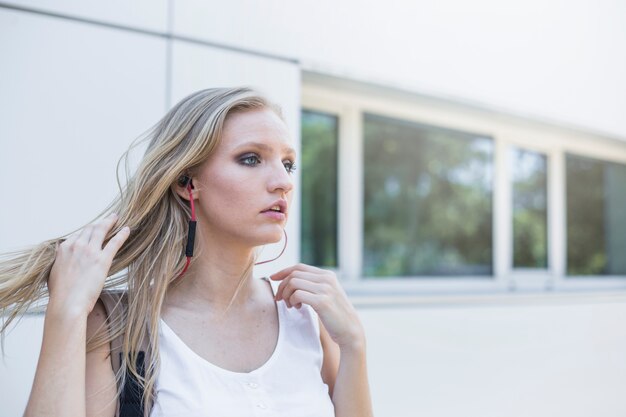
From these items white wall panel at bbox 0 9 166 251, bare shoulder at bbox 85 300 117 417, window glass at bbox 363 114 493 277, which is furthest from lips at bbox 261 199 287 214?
window glass at bbox 363 114 493 277

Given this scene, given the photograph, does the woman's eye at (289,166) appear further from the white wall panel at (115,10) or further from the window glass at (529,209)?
the window glass at (529,209)

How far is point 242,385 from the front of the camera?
1590mm

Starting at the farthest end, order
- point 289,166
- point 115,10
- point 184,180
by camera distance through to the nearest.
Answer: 1. point 115,10
2. point 289,166
3. point 184,180

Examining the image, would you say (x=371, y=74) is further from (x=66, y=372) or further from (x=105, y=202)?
(x=66, y=372)

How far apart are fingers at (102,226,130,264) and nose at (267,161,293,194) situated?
1.22ft

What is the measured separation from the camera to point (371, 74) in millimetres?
3055

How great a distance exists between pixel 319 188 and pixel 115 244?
90.3 inches

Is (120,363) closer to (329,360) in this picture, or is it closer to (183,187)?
(183,187)

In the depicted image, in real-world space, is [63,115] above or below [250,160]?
above

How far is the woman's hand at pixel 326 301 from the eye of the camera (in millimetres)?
1709

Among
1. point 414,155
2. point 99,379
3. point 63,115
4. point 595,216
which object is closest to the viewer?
point 99,379

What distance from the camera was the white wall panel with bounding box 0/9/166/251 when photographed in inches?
80.9

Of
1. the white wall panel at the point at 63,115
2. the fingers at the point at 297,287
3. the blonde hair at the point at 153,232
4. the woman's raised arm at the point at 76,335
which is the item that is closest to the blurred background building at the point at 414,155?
the white wall panel at the point at 63,115

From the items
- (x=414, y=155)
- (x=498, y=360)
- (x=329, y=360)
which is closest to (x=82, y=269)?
(x=329, y=360)
